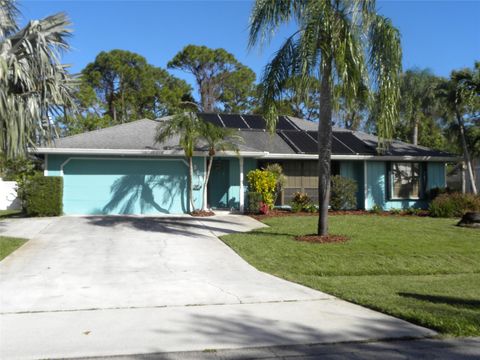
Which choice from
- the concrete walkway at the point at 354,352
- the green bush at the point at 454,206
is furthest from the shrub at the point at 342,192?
the concrete walkway at the point at 354,352

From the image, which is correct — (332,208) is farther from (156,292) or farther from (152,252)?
(156,292)

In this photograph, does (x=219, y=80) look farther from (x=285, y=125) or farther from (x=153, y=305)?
(x=153, y=305)

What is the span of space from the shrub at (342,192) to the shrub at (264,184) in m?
2.82

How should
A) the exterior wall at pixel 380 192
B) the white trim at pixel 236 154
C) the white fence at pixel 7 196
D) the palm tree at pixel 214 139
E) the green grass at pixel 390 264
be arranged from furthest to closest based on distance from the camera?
the white fence at pixel 7 196, the exterior wall at pixel 380 192, the white trim at pixel 236 154, the palm tree at pixel 214 139, the green grass at pixel 390 264

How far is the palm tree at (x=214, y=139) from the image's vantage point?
16.8 m

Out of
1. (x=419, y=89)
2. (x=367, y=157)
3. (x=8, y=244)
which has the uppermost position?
(x=419, y=89)

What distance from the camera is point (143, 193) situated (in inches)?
714

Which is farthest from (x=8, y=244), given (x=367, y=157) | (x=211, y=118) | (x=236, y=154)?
(x=367, y=157)

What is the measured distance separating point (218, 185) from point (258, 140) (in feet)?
9.88

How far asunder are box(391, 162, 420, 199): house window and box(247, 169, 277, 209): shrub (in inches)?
236

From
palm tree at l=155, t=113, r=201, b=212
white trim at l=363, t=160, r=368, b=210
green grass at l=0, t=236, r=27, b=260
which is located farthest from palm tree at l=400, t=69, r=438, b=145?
green grass at l=0, t=236, r=27, b=260

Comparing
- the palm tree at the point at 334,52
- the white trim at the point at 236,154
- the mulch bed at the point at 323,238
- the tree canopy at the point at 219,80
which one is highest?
the tree canopy at the point at 219,80

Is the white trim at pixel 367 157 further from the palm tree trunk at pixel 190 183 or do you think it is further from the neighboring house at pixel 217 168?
the palm tree trunk at pixel 190 183

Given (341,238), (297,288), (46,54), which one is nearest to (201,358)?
(297,288)
